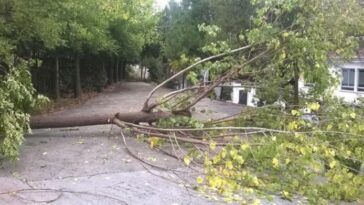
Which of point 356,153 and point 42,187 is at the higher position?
point 356,153

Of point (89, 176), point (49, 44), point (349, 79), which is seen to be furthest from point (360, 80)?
point (89, 176)

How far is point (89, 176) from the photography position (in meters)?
7.54

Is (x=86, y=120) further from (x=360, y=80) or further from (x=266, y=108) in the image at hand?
(x=360, y=80)

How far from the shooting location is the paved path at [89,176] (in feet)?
21.3

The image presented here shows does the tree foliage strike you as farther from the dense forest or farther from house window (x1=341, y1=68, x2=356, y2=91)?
house window (x1=341, y1=68, x2=356, y2=91)

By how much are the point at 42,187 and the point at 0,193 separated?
61 centimetres

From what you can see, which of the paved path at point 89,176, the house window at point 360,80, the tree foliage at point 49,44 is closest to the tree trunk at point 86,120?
the paved path at point 89,176

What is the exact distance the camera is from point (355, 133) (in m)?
6.54

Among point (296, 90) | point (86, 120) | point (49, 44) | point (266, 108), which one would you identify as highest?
point (49, 44)

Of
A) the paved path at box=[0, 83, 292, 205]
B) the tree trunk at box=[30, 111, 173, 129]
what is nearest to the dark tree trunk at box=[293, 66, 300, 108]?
the tree trunk at box=[30, 111, 173, 129]

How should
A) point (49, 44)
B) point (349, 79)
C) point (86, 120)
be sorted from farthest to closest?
point (349, 79) < point (49, 44) < point (86, 120)

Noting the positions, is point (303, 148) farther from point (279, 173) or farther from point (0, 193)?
point (0, 193)

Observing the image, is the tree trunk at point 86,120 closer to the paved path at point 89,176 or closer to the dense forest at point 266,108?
the dense forest at point 266,108

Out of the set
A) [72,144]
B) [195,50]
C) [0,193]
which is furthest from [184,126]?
[195,50]
